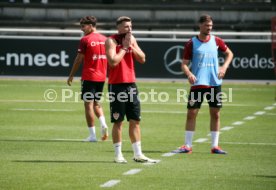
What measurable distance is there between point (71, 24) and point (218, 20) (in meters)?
6.54

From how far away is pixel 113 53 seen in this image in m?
13.4

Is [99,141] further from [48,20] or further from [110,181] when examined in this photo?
[48,20]

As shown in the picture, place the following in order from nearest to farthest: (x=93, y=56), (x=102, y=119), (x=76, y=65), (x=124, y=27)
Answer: (x=124, y=27) < (x=76, y=65) < (x=102, y=119) < (x=93, y=56)

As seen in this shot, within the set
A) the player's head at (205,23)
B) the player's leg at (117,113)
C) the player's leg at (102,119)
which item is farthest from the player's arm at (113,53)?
the player's leg at (102,119)

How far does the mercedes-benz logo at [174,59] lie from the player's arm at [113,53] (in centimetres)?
1844

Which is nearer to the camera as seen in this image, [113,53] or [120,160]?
[113,53]

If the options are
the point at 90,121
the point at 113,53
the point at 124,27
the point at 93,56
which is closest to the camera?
the point at 124,27

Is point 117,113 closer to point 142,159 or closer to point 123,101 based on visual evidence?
point 123,101

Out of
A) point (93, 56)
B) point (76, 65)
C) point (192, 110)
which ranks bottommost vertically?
point (192, 110)

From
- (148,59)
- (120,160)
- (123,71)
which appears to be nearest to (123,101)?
(123,71)

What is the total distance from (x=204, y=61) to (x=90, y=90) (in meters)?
2.66

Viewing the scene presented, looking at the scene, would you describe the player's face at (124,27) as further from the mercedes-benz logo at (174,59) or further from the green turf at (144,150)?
the mercedes-benz logo at (174,59)

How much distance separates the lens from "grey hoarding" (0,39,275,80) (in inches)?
1249

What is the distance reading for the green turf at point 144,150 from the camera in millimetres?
11906
